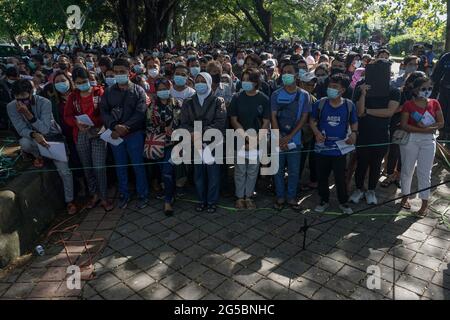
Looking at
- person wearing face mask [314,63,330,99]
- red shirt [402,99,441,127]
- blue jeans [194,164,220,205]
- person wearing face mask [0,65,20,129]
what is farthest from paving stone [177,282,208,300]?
person wearing face mask [0,65,20,129]

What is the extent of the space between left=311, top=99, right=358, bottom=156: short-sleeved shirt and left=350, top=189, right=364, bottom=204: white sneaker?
3.11 ft

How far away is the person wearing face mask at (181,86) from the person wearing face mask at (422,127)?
320 cm

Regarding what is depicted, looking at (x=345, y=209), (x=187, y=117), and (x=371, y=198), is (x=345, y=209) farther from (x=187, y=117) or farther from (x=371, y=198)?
(x=187, y=117)

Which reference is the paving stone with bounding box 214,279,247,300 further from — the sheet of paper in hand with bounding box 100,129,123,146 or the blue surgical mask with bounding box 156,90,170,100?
the blue surgical mask with bounding box 156,90,170,100

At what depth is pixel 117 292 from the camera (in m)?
3.71

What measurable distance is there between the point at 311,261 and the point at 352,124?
2.02m

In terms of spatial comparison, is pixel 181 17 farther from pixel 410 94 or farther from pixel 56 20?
pixel 410 94

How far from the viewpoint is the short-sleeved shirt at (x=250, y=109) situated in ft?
16.9

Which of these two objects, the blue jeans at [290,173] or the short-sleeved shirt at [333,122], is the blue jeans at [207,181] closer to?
the blue jeans at [290,173]

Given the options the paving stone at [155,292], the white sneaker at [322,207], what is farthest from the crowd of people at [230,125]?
the paving stone at [155,292]

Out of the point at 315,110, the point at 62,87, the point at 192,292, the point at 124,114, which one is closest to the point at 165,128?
the point at 124,114

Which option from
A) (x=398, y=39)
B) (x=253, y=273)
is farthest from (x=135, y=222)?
(x=398, y=39)

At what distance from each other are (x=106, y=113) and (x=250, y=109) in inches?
80.3

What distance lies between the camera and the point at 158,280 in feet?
12.7
